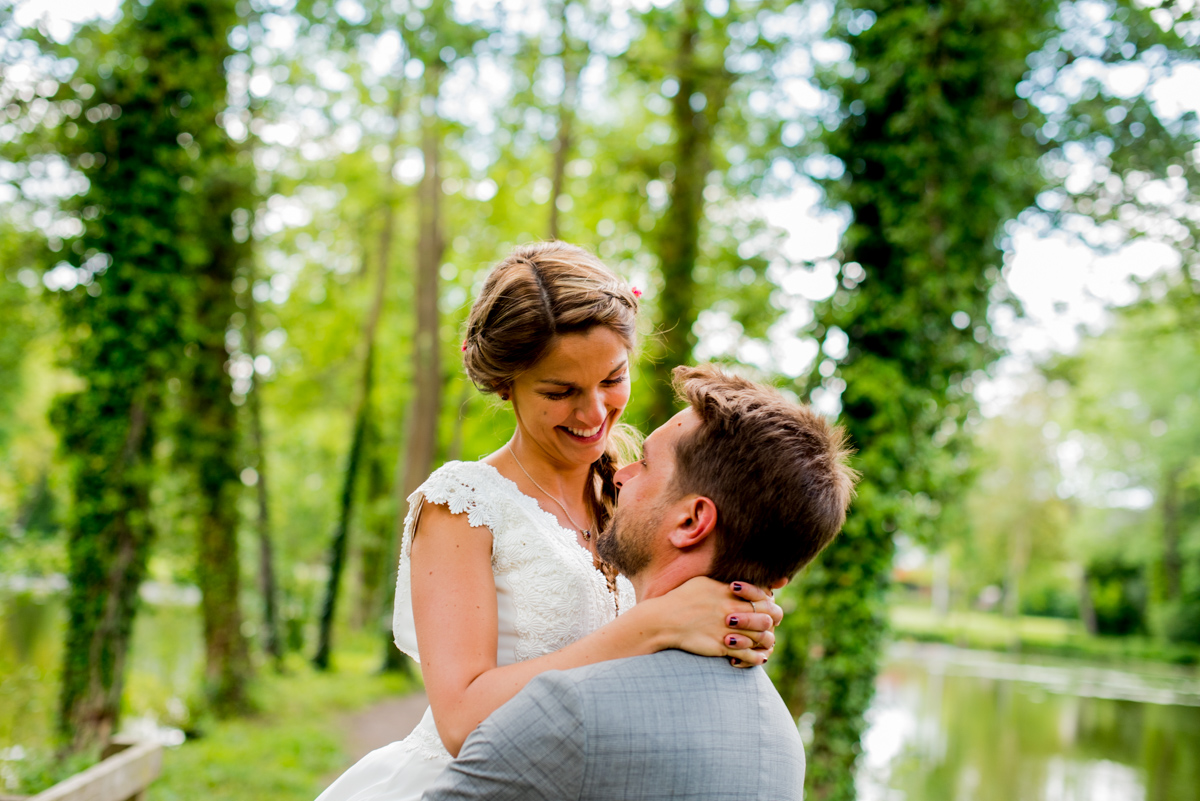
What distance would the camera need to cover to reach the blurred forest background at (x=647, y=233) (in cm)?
633

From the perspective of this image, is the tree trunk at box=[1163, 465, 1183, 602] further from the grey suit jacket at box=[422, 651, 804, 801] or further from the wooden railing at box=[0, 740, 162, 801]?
the grey suit jacket at box=[422, 651, 804, 801]

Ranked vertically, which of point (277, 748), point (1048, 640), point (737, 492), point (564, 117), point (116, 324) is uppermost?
point (564, 117)

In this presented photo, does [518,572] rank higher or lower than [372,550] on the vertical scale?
higher

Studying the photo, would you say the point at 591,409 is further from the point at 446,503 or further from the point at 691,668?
the point at 691,668

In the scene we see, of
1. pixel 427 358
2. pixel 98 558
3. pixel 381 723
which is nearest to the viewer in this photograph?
pixel 98 558

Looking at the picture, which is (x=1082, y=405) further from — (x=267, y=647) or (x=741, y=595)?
(x=267, y=647)

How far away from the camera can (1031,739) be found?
16.6m

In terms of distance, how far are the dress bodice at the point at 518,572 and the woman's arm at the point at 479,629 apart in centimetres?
4

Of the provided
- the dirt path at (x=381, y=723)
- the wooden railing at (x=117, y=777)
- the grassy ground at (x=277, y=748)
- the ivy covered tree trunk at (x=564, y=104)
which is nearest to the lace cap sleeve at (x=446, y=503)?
the wooden railing at (x=117, y=777)

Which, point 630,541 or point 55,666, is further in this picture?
point 55,666

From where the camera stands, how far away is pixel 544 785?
1.31 metres

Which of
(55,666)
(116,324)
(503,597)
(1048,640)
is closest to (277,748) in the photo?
(55,666)

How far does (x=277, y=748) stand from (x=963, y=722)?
14435 millimetres

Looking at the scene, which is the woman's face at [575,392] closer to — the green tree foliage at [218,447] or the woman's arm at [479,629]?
the woman's arm at [479,629]
